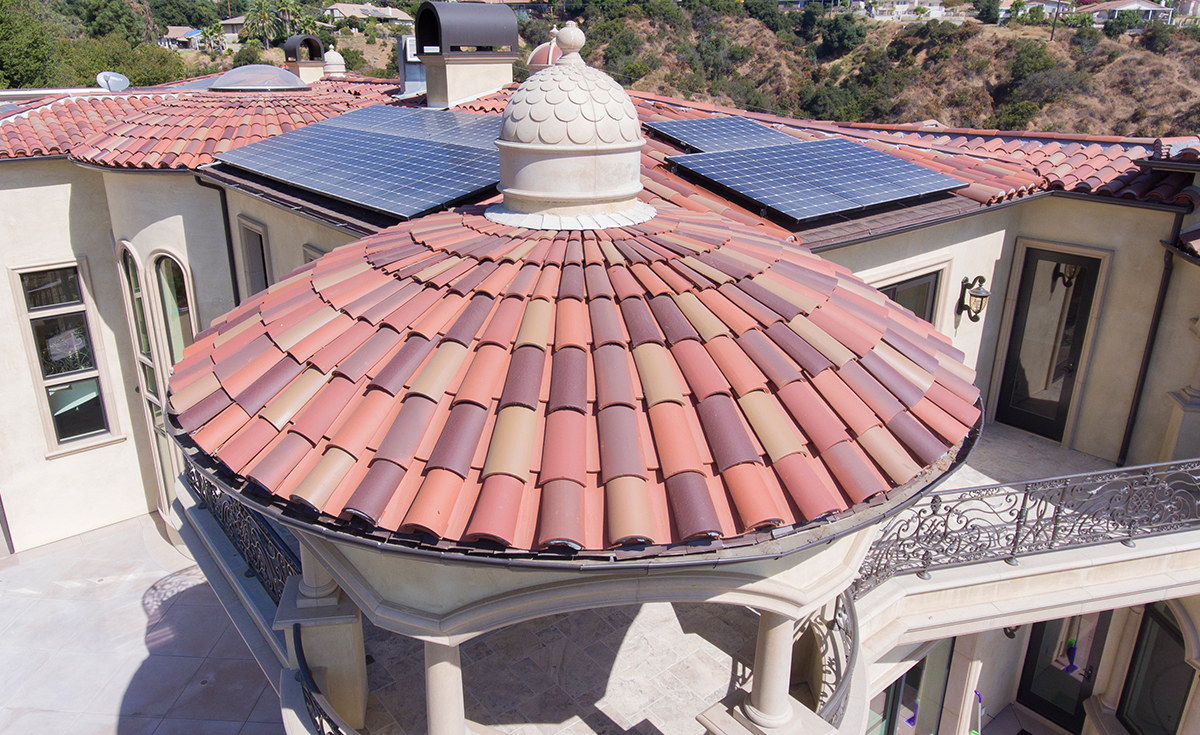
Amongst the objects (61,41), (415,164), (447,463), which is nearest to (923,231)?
(415,164)

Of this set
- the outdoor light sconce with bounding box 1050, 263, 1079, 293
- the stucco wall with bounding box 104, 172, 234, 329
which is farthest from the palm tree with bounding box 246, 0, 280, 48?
the outdoor light sconce with bounding box 1050, 263, 1079, 293

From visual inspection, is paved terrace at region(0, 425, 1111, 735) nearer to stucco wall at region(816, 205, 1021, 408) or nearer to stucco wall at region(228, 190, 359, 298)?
stucco wall at region(816, 205, 1021, 408)

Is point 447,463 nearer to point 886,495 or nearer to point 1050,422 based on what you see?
point 886,495

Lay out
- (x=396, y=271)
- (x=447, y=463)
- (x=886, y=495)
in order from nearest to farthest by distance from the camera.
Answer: (x=447, y=463), (x=886, y=495), (x=396, y=271)

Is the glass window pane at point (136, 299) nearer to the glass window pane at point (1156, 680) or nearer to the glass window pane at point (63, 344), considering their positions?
the glass window pane at point (63, 344)

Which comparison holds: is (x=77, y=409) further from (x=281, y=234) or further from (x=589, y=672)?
(x=589, y=672)

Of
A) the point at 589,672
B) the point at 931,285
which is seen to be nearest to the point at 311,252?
the point at 589,672

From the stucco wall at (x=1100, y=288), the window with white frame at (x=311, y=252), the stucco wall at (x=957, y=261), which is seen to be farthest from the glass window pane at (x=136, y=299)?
the stucco wall at (x=1100, y=288)
